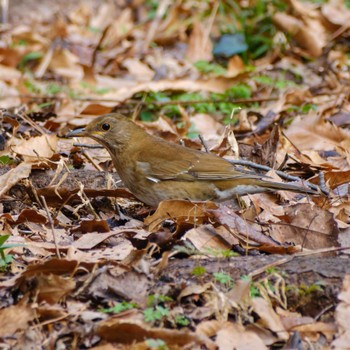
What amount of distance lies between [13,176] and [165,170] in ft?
3.90

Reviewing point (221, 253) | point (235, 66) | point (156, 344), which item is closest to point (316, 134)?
point (235, 66)

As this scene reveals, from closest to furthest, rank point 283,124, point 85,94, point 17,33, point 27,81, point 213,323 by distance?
1. point 213,323
2. point 283,124
3. point 85,94
4. point 27,81
5. point 17,33

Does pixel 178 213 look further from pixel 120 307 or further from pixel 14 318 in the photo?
pixel 14 318

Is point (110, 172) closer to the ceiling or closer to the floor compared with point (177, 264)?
closer to the floor

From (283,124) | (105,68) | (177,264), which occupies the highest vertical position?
(177,264)

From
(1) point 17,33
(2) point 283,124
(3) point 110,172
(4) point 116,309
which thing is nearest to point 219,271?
(4) point 116,309

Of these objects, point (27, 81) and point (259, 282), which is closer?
point (259, 282)

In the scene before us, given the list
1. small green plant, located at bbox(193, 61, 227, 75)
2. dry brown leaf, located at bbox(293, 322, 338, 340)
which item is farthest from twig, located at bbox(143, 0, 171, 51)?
dry brown leaf, located at bbox(293, 322, 338, 340)

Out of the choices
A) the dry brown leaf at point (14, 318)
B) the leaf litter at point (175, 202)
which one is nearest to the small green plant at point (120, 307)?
the leaf litter at point (175, 202)

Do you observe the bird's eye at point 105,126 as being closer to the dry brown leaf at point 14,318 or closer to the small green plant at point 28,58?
the dry brown leaf at point 14,318

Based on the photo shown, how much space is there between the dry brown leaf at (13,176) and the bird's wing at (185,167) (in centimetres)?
88

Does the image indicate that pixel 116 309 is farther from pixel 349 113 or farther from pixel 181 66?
pixel 181 66

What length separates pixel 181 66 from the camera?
35.6 feet

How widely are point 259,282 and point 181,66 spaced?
7.10 m
